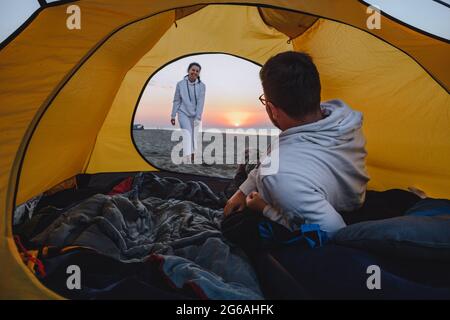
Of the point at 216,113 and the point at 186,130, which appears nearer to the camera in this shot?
the point at 186,130

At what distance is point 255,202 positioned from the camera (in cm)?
135

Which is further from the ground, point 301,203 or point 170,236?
point 301,203

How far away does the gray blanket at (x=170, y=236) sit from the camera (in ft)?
3.64

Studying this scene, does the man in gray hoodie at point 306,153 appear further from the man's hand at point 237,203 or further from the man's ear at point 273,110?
the man's hand at point 237,203

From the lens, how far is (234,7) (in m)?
2.38

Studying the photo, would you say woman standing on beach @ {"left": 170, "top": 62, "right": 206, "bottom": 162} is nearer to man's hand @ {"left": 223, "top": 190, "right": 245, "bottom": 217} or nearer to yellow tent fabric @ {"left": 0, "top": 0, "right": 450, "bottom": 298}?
yellow tent fabric @ {"left": 0, "top": 0, "right": 450, "bottom": 298}

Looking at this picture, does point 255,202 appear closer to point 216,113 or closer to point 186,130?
point 186,130

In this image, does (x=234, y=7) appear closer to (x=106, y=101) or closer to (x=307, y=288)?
(x=106, y=101)

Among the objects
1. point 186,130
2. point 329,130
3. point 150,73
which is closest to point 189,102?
point 186,130

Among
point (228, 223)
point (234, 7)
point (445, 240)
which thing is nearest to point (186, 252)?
point (228, 223)

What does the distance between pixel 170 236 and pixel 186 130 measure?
2.82m

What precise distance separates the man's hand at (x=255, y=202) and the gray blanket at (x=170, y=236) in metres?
0.15

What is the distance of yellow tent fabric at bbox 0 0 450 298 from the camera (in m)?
1.27

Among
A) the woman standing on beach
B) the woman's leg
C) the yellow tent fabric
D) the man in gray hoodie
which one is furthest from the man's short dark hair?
the woman's leg
